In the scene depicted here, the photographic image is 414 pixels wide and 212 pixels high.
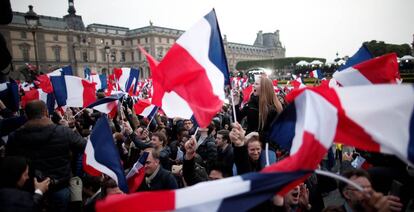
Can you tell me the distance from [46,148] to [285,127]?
2.55 m

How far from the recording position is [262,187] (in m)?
1.76

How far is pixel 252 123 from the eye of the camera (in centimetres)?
401

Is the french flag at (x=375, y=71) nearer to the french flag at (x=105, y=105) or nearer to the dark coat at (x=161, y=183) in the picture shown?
the dark coat at (x=161, y=183)

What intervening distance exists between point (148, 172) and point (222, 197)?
6.05ft

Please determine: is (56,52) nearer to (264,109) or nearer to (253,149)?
(264,109)

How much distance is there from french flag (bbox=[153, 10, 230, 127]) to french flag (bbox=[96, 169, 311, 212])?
43.0 inches

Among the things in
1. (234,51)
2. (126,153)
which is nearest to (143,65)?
(234,51)

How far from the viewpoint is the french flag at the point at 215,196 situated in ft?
5.60

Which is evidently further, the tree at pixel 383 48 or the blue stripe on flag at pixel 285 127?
the tree at pixel 383 48

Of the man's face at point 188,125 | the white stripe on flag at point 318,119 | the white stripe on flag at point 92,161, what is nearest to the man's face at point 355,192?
the white stripe on flag at point 318,119

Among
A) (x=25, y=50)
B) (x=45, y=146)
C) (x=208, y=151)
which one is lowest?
(x=208, y=151)

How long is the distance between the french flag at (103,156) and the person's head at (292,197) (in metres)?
1.57

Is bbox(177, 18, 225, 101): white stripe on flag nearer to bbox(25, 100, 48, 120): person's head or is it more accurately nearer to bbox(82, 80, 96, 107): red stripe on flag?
bbox(25, 100, 48, 120): person's head

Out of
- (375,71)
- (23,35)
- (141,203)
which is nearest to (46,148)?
(141,203)
